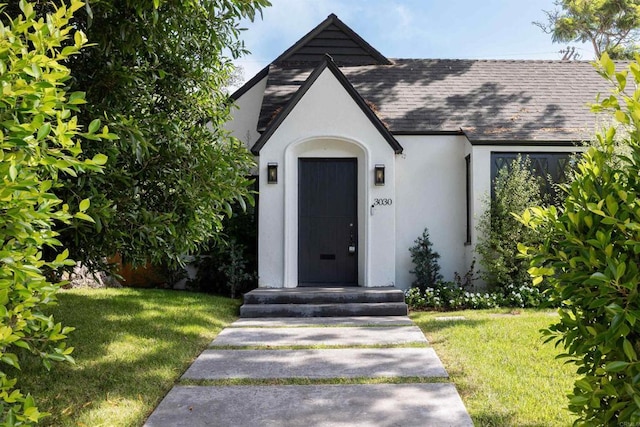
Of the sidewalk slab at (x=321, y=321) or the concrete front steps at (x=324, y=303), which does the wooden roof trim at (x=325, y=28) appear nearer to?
the concrete front steps at (x=324, y=303)

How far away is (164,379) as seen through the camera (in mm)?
4715

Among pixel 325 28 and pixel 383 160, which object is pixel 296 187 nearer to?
pixel 383 160

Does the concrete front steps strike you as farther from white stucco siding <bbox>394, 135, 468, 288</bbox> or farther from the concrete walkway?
white stucco siding <bbox>394, 135, 468, 288</bbox>

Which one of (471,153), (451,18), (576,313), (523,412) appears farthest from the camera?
(451,18)

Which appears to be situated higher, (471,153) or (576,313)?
(471,153)

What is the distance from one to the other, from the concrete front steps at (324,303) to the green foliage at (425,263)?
122 centimetres

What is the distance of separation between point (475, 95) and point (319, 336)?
744 centimetres

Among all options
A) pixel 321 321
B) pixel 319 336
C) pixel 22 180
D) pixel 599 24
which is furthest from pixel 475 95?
pixel 599 24

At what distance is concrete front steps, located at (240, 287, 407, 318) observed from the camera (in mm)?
8289

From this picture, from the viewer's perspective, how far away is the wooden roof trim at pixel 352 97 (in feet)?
31.8

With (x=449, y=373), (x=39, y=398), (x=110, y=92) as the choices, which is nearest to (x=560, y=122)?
(x=449, y=373)

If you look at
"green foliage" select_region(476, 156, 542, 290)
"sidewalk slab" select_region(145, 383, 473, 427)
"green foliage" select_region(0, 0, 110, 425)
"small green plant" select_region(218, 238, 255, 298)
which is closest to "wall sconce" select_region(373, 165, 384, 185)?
"green foliage" select_region(476, 156, 542, 290)

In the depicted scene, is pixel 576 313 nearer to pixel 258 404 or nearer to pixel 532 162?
pixel 258 404

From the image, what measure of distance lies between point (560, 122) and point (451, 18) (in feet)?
35.7
